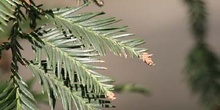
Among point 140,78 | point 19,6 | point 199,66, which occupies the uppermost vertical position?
point 19,6

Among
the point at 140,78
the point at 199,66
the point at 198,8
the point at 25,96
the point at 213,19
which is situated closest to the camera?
the point at 25,96

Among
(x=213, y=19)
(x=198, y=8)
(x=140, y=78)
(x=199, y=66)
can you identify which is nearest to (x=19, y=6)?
(x=198, y=8)

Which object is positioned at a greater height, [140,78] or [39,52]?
[39,52]

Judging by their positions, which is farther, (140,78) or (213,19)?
(213,19)

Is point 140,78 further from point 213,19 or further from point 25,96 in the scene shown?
point 25,96

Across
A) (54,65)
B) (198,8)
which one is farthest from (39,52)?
(198,8)

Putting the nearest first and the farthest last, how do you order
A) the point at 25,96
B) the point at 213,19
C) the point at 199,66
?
1. the point at 25,96
2. the point at 199,66
3. the point at 213,19

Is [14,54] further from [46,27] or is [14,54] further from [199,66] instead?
[199,66]
